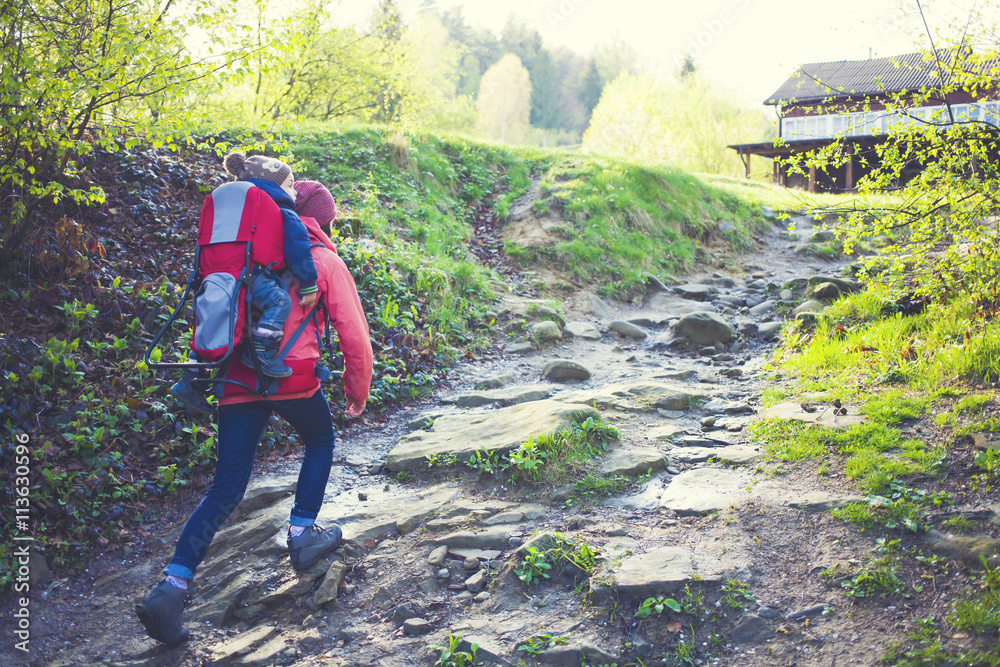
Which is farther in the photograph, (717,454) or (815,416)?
(815,416)

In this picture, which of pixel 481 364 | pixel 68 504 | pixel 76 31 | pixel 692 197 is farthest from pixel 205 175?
pixel 692 197

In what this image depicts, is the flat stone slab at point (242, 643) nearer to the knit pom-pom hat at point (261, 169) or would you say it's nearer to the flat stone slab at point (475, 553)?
the flat stone slab at point (475, 553)

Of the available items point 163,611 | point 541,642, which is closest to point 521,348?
point 541,642

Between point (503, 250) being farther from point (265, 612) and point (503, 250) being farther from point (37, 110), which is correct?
point (265, 612)

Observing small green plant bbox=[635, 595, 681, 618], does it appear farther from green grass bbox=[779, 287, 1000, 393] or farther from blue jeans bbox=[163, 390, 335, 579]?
green grass bbox=[779, 287, 1000, 393]

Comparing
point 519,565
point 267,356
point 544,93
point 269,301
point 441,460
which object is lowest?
point 519,565

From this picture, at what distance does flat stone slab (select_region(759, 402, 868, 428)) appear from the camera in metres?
4.56

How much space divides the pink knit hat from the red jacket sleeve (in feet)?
1.05

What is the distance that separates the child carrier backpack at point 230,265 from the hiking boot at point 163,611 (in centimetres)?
107

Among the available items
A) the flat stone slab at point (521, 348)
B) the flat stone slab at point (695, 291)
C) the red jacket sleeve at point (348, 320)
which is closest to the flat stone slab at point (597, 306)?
the flat stone slab at point (695, 291)

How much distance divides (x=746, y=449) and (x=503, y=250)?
7.37m

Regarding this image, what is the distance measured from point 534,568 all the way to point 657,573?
2.18 ft

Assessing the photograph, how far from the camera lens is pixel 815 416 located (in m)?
4.82

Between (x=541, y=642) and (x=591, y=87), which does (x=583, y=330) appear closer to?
(x=541, y=642)
